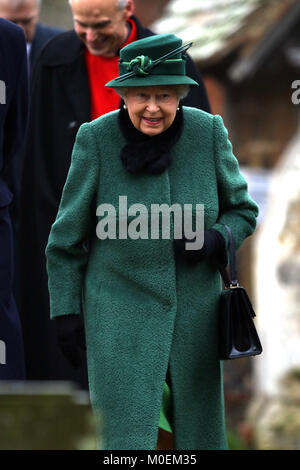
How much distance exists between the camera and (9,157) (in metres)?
5.99

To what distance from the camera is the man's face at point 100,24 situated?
6363mm

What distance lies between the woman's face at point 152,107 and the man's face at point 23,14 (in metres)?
2.51

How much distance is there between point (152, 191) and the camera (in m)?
5.15

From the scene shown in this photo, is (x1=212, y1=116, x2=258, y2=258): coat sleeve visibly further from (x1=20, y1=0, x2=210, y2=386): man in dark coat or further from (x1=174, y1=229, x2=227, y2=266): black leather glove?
(x1=20, y1=0, x2=210, y2=386): man in dark coat

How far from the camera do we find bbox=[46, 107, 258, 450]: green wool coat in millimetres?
5168

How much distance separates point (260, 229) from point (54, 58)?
2.97 meters

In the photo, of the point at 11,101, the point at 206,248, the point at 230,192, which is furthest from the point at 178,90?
the point at 11,101

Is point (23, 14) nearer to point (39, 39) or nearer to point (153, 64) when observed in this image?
point (39, 39)

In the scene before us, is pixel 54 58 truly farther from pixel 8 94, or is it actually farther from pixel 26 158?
pixel 8 94

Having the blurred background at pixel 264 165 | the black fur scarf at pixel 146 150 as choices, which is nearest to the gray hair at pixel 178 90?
the black fur scarf at pixel 146 150

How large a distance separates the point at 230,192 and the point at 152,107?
0.42 m

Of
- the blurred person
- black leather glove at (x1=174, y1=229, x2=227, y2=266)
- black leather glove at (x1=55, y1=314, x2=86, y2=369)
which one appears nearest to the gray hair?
black leather glove at (x1=174, y1=229, x2=227, y2=266)

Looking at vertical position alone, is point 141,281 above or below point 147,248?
below

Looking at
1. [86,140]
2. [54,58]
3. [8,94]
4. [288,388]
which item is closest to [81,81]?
[54,58]
